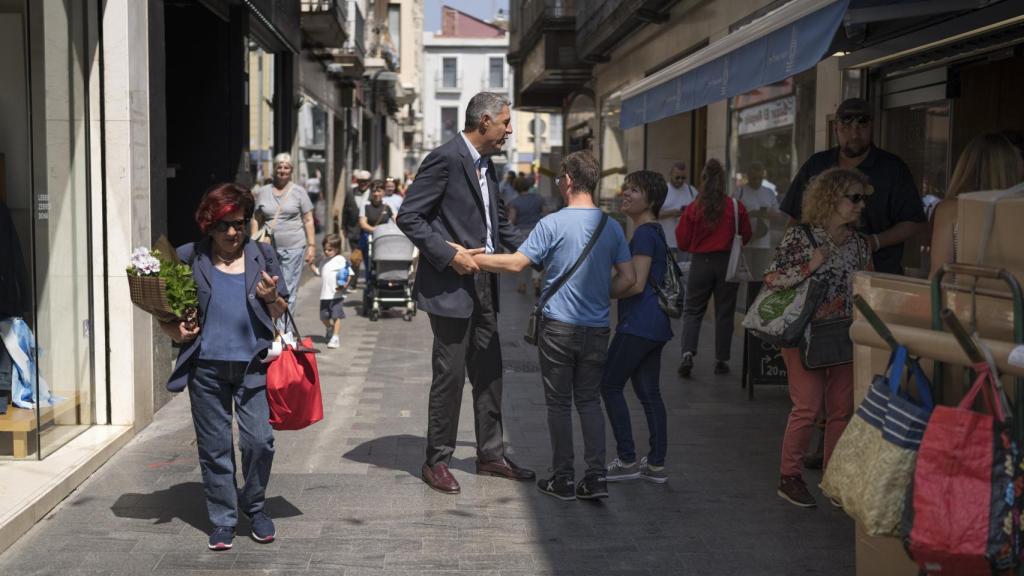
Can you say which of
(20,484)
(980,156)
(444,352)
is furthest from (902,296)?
(20,484)

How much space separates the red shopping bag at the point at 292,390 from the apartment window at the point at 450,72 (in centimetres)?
7362

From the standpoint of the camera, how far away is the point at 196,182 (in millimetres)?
12117

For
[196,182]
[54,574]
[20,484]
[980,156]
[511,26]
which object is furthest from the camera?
[511,26]

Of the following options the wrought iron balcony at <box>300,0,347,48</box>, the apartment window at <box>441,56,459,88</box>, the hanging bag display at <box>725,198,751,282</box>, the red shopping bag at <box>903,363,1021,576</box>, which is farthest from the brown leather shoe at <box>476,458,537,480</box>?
the apartment window at <box>441,56,459,88</box>

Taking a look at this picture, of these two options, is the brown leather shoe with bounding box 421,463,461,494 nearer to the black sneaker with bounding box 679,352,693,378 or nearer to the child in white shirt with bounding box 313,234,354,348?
the black sneaker with bounding box 679,352,693,378

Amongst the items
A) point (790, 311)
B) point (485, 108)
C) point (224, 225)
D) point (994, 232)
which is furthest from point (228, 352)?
point (994, 232)

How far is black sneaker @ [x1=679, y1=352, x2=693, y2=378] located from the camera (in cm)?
1020

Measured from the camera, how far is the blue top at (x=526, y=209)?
683 inches

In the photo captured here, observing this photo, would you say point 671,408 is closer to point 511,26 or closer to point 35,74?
point 35,74

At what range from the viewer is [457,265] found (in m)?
6.09

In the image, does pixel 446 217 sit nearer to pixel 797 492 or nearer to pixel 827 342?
pixel 827 342

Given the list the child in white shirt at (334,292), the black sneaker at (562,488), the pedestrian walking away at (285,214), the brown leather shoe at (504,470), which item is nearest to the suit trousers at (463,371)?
the brown leather shoe at (504,470)

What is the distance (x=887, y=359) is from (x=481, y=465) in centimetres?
290

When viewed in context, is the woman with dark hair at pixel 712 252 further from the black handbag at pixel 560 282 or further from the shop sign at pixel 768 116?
the black handbag at pixel 560 282
